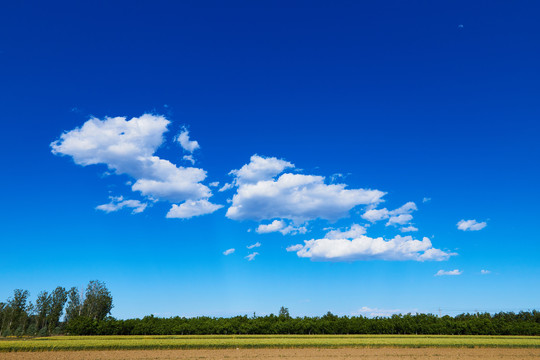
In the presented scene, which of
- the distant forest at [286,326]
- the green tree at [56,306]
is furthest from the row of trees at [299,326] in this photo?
the green tree at [56,306]

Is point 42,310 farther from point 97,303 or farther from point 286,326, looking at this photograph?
point 286,326

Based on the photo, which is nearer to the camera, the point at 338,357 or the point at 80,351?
the point at 338,357

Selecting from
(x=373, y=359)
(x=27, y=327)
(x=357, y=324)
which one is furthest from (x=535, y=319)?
(x=27, y=327)

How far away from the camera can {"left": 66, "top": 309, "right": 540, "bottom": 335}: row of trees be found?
80.1 meters

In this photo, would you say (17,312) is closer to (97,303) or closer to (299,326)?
(97,303)

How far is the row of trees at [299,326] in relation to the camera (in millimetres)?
80125

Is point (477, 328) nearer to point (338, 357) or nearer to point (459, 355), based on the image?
point (459, 355)

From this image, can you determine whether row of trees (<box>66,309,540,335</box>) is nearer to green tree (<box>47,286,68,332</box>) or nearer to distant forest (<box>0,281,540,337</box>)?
distant forest (<box>0,281,540,337</box>)

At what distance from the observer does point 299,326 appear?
84.1m

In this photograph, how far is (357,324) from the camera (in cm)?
8481

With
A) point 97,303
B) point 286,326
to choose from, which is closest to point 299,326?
point 286,326

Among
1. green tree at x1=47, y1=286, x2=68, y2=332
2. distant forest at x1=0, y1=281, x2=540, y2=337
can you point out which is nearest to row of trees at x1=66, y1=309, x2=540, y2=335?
distant forest at x1=0, y1=281, x2=540, y2=337

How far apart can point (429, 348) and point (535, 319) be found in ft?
→ 250

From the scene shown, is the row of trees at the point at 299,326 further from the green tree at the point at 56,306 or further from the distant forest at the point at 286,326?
the green tree at the point at 56,306
